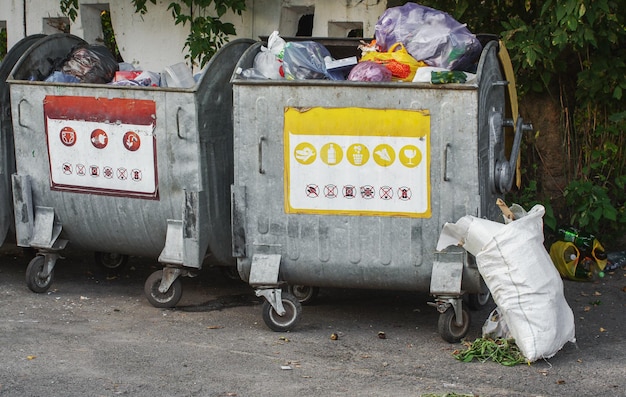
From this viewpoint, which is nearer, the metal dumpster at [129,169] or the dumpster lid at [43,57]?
the metal dumpster at [129,169]

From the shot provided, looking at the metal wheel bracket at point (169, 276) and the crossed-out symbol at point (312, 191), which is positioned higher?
the crossed-out symbol at point (312, 191)

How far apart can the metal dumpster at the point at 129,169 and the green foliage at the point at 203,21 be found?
4.81 feet

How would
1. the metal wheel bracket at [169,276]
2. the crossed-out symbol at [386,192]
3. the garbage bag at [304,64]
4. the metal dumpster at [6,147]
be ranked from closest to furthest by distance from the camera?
1. the crossed-out symbol at [386,192]
2. the garbage bag at [304,64]
3. the metal wheel bracket at [169,276]
4. the metal dumpster at [6,147]

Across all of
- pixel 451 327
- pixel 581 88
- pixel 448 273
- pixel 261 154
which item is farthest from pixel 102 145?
pixel 581 88

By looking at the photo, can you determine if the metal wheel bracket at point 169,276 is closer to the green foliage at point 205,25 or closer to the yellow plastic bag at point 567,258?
the green foliage at point 205,25

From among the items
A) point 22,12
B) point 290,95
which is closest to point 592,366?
point 290,95

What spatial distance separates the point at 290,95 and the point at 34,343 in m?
1.88

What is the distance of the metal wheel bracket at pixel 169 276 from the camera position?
6.47m

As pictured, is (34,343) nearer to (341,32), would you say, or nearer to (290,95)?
(290,95)

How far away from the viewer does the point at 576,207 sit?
Answer: 309 inches

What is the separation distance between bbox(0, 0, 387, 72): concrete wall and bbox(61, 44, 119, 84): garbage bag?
5.53 feet

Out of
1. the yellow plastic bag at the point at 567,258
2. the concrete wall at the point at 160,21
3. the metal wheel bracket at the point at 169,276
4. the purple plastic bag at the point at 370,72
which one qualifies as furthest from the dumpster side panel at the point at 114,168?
the yellow plastic bag at the point at 567,258

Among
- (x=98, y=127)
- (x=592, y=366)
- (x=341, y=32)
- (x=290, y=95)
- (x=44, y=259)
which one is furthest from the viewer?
(x=341, y=32)

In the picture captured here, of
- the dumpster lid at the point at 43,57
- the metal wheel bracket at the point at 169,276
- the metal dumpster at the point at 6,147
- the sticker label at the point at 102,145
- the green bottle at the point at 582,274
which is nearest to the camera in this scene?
the sticker label at the point at 102,145
